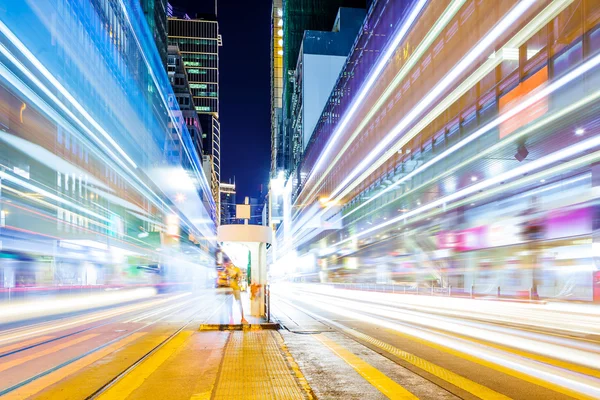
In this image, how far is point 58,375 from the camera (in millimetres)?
7660

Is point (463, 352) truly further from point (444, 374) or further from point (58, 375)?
point (58, 375)

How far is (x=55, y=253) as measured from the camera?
17578mm

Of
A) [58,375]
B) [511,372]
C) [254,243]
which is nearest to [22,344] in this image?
[58,375]

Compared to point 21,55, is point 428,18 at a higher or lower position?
higher

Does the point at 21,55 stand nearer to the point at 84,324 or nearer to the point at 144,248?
the point at 84,324

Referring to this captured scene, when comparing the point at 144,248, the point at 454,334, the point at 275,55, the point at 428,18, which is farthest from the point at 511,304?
the point at 275,55

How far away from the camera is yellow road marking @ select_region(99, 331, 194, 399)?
6.41 meters

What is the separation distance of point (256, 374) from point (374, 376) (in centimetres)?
170

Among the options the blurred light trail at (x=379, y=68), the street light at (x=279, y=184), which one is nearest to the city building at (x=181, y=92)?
the street light at (x=279, y=184)

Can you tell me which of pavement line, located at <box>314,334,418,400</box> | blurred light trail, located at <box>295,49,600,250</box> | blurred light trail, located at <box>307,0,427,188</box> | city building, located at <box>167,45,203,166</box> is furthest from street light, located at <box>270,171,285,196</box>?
pavement line, located at <box>314,334,418,400</box>

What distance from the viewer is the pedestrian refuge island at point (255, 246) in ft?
54.3

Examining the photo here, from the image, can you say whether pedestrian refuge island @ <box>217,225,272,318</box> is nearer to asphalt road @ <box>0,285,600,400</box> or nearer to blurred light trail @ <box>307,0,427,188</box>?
asphalt road @ <box>0,285,600,400</box>

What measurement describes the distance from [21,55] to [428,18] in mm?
15387

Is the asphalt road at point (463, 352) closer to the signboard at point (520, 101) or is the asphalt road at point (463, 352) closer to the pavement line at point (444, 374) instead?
the pavement line at point (444, 374)
